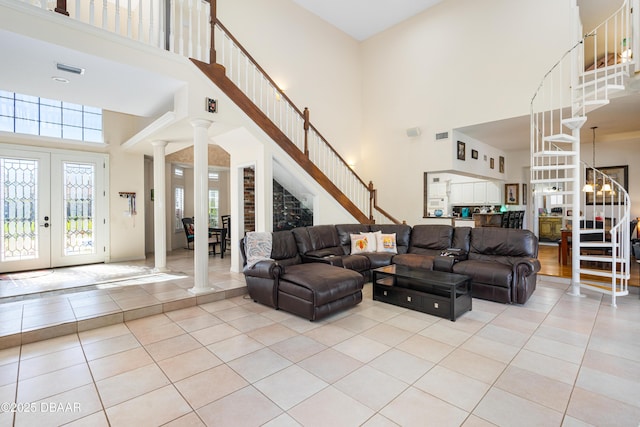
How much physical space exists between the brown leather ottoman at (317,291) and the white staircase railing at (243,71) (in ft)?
9.08

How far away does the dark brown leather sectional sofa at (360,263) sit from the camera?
3.59m

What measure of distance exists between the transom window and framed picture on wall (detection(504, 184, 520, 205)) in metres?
11.3

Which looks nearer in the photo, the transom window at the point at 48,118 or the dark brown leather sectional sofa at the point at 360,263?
the dark brown leather sectional sofa at the point at 360,263

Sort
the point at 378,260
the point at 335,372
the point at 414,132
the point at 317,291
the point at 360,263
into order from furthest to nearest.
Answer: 1. the point at 414,132
2. the point at 378,260
3. the point at 360,263
4. the point at 317,291
5. the point at 335,372

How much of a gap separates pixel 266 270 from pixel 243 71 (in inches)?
165

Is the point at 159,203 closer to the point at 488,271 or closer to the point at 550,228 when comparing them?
the point at 488,271

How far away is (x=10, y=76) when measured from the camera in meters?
3.63

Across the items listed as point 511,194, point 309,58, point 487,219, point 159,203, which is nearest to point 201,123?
point 159,203

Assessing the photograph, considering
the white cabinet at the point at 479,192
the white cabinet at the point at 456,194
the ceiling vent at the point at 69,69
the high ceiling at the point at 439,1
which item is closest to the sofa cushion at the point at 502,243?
the high ceiling at the point at 439,1

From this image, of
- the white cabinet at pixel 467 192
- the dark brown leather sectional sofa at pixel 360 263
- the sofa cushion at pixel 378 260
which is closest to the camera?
the dark brown leather sectional sofa at pixel 360 263

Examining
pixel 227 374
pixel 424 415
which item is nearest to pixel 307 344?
pixel 227 374

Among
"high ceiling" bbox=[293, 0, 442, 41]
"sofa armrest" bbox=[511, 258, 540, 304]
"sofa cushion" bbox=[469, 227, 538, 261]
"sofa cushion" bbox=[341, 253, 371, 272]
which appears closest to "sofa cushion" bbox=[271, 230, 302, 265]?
"sofa cushion" bbox=[341, 253, 371, 272]

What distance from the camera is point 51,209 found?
5.91m

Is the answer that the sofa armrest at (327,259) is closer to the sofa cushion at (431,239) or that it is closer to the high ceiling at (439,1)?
the sofa cushion at (431,239)
